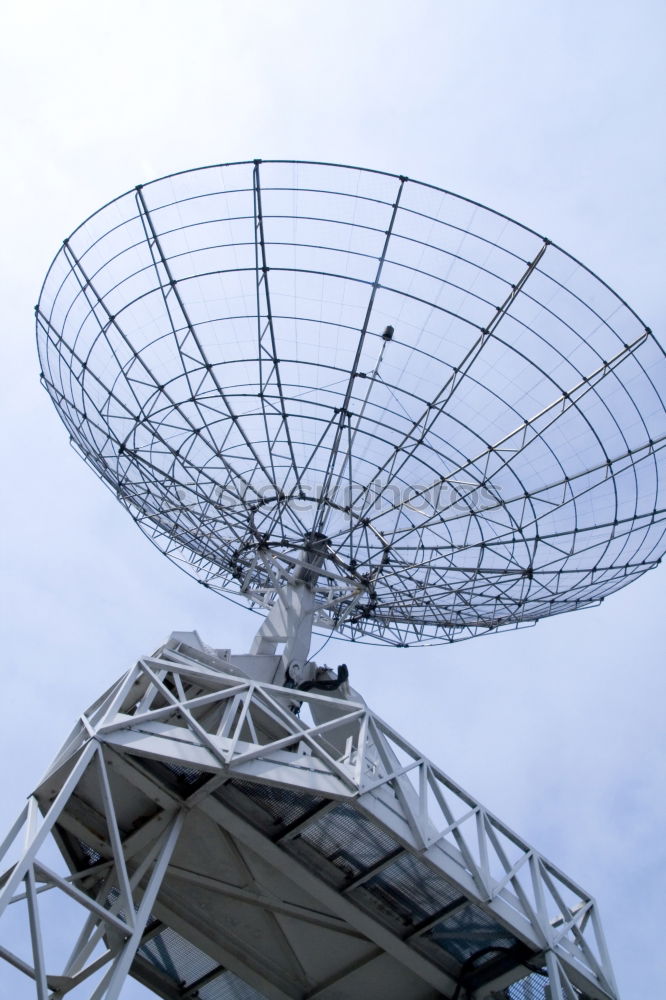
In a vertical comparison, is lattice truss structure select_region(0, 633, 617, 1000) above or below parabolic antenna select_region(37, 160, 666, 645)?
below

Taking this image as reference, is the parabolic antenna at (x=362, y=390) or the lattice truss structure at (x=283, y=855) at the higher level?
the parabolic antenna at (x=362, y=390)

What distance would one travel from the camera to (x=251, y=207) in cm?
2475

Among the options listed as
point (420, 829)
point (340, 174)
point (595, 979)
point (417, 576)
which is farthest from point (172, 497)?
point (595, 979)

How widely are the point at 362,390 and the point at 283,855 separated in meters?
12.0

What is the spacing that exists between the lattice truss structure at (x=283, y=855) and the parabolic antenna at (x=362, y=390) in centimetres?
671

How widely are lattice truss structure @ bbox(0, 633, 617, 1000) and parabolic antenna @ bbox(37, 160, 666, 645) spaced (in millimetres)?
6706

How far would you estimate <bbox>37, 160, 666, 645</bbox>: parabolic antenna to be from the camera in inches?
987

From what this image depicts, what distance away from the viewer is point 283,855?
21609 mm

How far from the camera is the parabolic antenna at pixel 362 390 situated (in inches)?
987

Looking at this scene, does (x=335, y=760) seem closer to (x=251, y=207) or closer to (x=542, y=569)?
(x=542, y=569)

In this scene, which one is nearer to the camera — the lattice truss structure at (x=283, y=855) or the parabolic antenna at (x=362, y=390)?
the lattice truss structure at (x=283, y=855)

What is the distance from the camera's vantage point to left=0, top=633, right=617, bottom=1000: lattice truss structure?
19938 millimetres

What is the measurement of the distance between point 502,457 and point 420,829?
10.3 meters

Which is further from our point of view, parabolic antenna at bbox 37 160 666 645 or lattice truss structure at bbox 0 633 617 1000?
parabolic antenna at bbox 37 160 666 645
